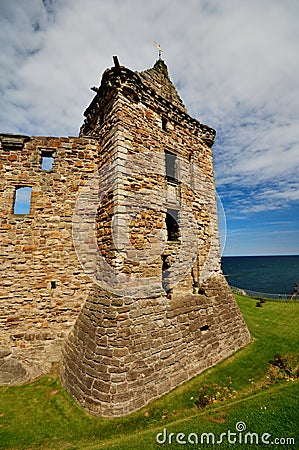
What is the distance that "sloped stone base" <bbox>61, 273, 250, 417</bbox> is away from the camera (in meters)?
5.77

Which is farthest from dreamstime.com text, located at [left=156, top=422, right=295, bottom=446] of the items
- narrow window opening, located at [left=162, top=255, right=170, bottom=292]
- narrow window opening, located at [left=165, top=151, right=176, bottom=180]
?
narrow window opening, located at [left=165, top=151, right=176, bottom=180]

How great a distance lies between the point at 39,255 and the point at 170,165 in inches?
231

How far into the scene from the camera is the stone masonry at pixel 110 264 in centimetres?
638

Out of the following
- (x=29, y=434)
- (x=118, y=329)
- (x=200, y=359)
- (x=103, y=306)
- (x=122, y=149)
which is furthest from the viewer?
(x=200, y=359)

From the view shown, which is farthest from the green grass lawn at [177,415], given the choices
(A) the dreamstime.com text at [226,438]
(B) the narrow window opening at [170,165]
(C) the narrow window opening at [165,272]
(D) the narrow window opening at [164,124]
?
(D) the narrow window opening at [164,124]

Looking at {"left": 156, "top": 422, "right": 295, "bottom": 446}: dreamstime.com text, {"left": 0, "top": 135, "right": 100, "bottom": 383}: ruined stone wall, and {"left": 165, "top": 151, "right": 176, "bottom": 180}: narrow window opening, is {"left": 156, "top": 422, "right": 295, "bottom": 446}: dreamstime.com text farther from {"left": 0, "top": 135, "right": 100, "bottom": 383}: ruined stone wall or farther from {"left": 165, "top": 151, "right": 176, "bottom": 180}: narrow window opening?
{"left": 165, "top": 151, "right": 176, "bottom": 180}: narrow window opening

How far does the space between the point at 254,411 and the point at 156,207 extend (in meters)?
5.99

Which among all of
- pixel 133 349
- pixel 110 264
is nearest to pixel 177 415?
pixel 133 349

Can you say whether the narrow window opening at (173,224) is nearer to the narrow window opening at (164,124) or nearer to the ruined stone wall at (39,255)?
the narrow window opening at (164,124)

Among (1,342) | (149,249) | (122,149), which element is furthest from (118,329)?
(122,149)

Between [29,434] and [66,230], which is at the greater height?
[66,230]

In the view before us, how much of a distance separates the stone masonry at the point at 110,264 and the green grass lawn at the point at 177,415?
0.38 metres

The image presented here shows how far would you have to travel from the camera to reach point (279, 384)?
23.3 ft

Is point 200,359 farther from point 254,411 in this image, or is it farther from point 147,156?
point 147,156
